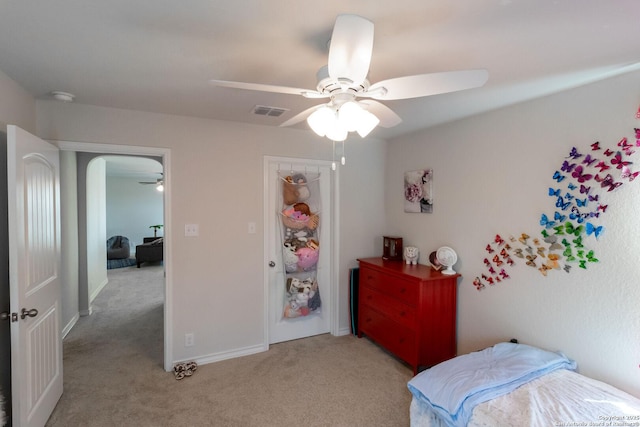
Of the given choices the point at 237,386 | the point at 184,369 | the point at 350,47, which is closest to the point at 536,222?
the point at 350,47

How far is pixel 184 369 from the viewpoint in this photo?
2699 millimetres

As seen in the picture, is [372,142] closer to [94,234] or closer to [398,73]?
[398,73]

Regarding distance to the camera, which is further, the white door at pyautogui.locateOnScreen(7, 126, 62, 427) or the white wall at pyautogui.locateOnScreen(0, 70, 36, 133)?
the white wall at pyautogui.locateOnScreen(0, 70, 36, 133)

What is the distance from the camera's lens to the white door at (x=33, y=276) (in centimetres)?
171

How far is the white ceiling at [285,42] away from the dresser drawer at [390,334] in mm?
1957

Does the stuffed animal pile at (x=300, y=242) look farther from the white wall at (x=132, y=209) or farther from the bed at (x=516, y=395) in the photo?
the white wall at (x=132, y=209)

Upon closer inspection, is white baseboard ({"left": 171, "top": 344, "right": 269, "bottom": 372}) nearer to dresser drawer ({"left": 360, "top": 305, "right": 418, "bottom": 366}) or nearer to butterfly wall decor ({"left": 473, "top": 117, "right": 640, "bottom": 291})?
dresser drawer ({"left": 360, "top": 305, "right": 418, "bottom": 366})

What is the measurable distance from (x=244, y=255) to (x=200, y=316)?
0.67 m

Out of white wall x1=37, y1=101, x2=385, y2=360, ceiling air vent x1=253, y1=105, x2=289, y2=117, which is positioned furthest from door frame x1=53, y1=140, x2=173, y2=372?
ceiling air vent x1=253, y1=105, x2=289, y2=117

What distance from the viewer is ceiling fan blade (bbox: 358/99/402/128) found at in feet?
4.86

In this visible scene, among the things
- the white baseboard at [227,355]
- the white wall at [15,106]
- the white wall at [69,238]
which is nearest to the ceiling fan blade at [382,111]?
the white wall at [15,106]

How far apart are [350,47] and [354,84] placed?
22 centimetres

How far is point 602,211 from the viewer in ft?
6.34

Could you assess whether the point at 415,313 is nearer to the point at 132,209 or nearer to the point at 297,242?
the point at 297,242
